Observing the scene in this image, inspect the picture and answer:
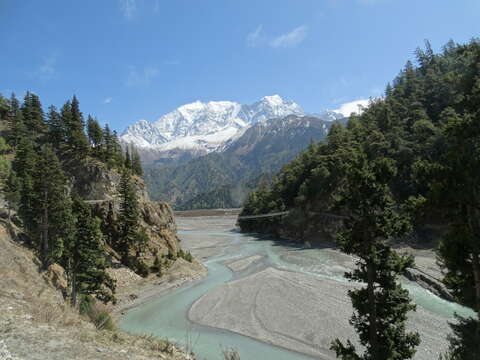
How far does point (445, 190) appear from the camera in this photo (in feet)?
43.3

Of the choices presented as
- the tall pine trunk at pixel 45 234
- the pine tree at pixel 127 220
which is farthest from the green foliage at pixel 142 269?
the tall pine trunk at pixel 45 234

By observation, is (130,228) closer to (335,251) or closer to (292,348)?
(292,348)

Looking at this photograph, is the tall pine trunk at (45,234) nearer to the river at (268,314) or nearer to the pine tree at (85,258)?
the pine tree at (85,258)

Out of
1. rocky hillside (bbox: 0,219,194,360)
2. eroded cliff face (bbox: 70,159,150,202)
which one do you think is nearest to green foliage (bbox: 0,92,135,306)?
eroded cliff face (bbox: 70,159,150,202)

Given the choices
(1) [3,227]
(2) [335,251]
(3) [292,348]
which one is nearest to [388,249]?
(3) [292,348]

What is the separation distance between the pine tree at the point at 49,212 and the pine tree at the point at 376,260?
1227 inches

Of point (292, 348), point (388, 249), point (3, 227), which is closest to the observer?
point (388, 249)

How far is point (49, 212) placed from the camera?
3669cm

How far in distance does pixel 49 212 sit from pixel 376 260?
37638 millimetres

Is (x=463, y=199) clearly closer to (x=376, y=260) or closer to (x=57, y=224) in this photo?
(x=376, y=260)

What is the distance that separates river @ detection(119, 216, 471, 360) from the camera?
2572 centimetres

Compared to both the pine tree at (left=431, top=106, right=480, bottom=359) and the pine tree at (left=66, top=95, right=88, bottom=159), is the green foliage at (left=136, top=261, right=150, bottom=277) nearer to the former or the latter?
the pine tree at (left=66, top=95, right=88, bottom=159)

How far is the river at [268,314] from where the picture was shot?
2572 cm

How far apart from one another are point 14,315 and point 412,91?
4584 inches
